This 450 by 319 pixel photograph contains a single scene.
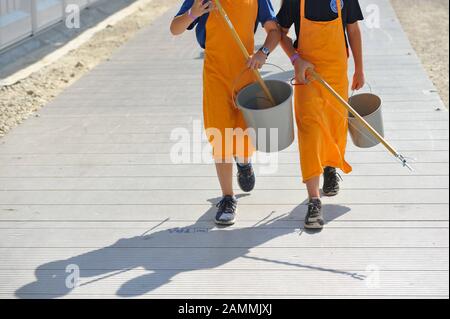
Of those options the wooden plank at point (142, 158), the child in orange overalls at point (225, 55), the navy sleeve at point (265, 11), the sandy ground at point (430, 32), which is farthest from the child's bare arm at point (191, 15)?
the sandy ground at point (430, 32)

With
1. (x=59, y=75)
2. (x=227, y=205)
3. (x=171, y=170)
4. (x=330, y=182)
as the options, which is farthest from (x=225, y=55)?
(x=59, y=75)

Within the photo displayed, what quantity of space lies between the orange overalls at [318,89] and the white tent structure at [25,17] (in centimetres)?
540

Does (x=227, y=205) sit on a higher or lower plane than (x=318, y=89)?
lower

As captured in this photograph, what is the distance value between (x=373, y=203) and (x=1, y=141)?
3226 millimetres

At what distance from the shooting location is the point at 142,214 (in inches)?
211

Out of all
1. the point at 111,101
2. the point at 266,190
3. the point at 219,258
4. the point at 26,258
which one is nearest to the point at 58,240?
the point at 26,258

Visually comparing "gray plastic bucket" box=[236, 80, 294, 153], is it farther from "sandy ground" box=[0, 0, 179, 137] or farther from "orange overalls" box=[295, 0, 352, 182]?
"sandy ground" box=[0, 0, 179, 137]

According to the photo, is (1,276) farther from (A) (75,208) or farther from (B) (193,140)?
(B) (193,140)

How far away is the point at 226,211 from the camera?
5.16 metres

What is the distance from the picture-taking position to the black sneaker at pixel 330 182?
5.53 m

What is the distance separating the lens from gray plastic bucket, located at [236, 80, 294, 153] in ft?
15.4

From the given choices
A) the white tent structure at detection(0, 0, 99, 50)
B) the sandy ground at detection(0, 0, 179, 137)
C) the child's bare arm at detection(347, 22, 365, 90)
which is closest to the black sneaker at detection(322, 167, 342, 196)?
the child's bare arm at detection(347, 22, 365, 90)

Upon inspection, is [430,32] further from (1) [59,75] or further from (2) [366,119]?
(2) [366,119]

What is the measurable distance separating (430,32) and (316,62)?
678 cm
